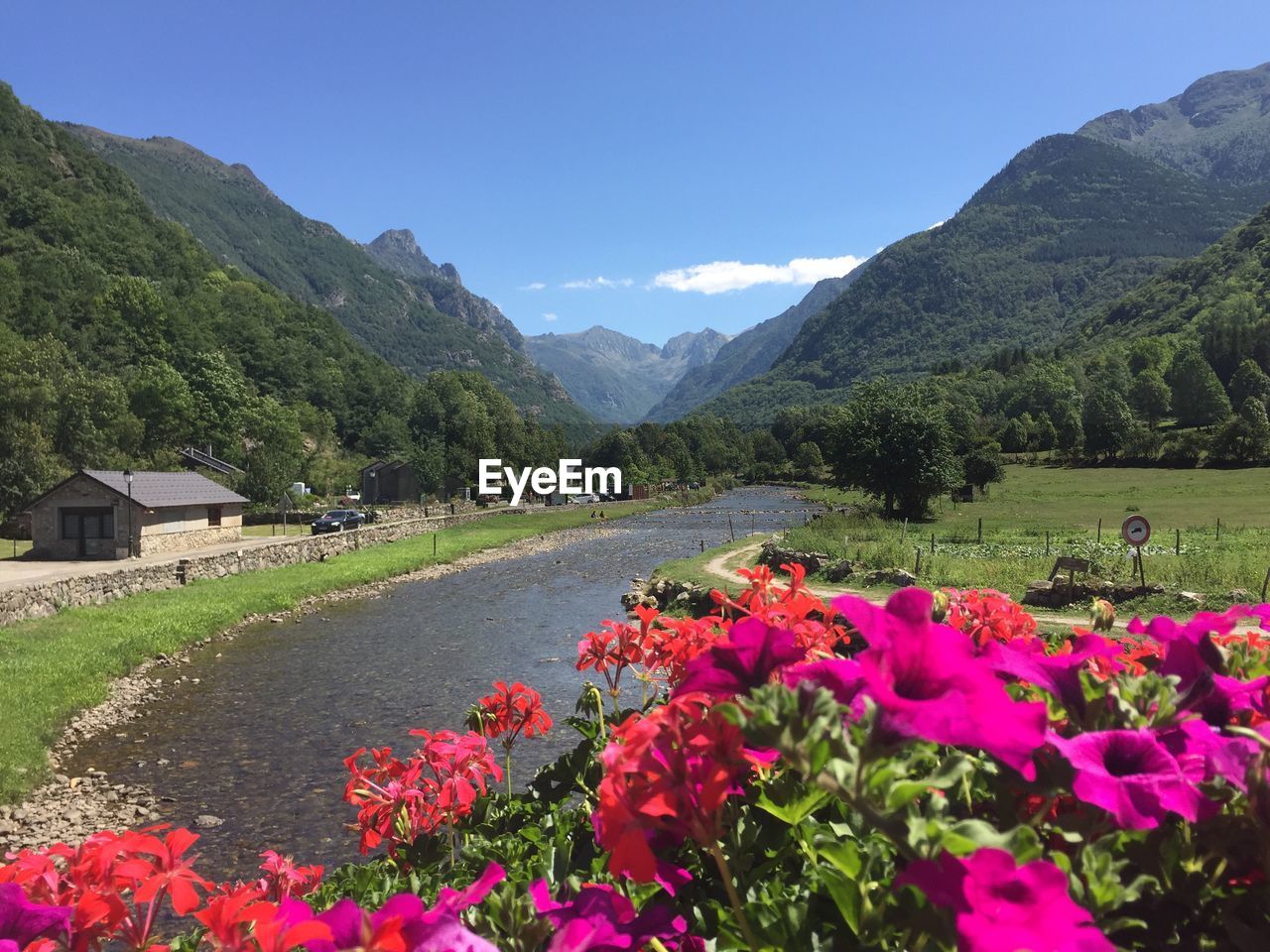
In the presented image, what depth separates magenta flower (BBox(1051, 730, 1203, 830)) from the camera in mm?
938

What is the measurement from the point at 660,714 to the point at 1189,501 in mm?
55214

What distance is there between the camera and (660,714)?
118 centimetres

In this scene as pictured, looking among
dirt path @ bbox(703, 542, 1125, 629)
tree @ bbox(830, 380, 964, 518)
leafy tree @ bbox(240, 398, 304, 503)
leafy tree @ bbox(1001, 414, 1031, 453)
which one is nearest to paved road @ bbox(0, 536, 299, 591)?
leafy tree @ bbox(240, 398, 304, 503)

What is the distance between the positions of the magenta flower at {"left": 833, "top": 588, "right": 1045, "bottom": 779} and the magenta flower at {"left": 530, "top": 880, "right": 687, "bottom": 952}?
0.52 m

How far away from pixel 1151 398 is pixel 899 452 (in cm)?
8006

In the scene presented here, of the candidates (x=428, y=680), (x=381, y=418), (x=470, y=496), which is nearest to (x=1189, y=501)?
(x=428, y=680)

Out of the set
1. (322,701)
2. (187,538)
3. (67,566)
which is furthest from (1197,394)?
(67,566)

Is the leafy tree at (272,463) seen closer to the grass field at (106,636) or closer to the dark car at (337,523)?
the dark car at (337,523)

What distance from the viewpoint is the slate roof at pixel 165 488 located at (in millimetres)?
35781

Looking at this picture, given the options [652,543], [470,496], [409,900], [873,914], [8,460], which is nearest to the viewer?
[873,914]

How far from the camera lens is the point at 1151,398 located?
334 ft

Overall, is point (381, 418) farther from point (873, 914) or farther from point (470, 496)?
point (873, 914)

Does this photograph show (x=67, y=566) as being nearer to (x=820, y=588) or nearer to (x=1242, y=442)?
(x=820, y=588)

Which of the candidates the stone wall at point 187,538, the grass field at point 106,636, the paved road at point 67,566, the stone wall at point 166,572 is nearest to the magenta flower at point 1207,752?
the grass field at point 106,636
